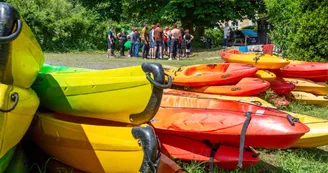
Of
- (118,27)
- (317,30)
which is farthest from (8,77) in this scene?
(118,27)

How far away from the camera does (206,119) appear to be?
4.33 metres

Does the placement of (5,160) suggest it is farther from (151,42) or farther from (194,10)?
(194,10)

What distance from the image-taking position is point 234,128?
414cm

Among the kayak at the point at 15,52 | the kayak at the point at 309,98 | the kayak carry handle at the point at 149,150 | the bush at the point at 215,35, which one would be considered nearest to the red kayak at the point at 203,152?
the kayak carry handle at the point at 149,150

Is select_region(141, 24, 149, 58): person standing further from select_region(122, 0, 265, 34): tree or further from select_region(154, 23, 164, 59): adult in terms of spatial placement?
select_region(122, 0, 265, 34): tree

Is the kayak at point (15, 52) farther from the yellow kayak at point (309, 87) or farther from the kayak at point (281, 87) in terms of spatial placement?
the yellow kayak at point (309, 87)

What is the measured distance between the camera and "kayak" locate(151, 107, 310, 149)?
4.04 metres

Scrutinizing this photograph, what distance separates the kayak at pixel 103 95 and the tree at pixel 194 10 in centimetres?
2238

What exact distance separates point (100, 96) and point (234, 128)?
1.52m

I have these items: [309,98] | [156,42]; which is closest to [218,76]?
[309,98]

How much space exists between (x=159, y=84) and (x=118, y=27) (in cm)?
2208

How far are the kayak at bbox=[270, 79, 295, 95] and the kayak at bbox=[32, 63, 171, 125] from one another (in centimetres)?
491

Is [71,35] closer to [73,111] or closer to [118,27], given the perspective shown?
[118,27]

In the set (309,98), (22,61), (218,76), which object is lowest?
(309,98)
